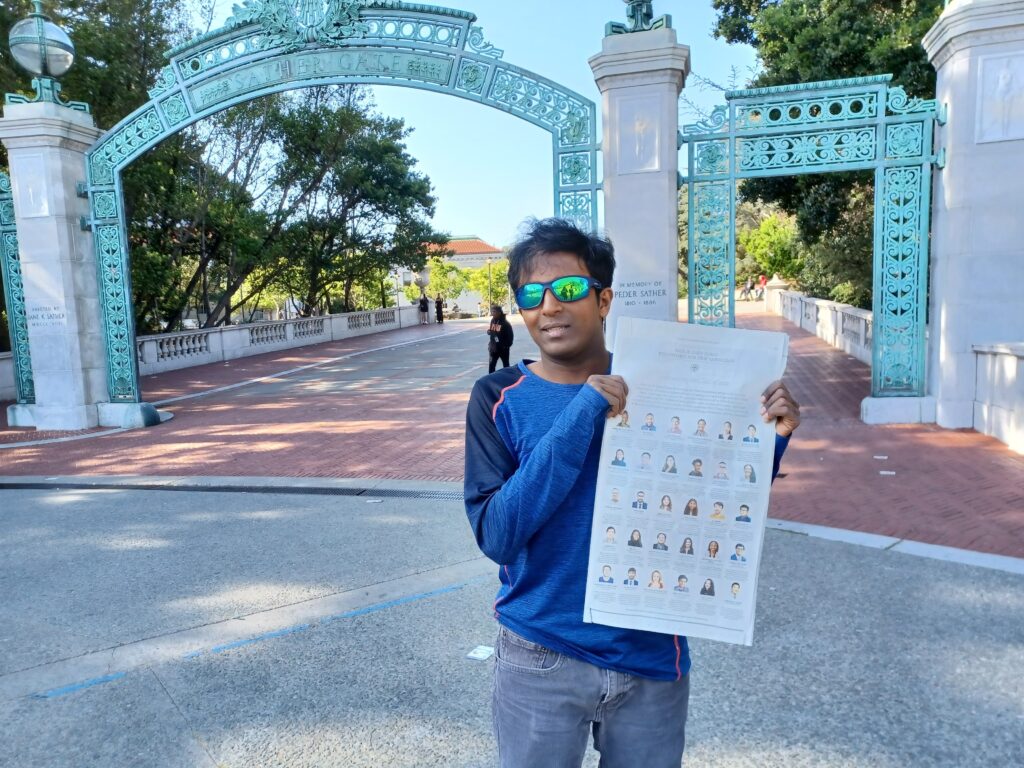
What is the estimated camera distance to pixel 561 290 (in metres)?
1.70

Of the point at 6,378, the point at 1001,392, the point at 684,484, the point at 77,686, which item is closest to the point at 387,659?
the point at 77,686

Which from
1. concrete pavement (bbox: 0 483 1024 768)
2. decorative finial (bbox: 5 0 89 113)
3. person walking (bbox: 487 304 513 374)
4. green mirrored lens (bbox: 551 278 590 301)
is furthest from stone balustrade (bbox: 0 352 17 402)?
green mirrored lens (bbox: 551 278 590 301)

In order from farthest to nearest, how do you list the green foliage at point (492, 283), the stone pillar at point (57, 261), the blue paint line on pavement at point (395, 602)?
the green foliage at point (492, 283) < the stone pillar at point (57, 261) < the blue paint line on pavement at point (395, 602)

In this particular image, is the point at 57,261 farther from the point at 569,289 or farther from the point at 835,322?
the point at 835,322

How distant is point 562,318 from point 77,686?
128 inches

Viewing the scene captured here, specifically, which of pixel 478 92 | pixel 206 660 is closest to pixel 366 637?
pixel 206 660

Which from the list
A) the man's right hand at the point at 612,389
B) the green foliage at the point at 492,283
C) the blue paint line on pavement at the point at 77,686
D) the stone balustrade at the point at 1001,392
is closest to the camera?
the man's right hand at the point at 612,389

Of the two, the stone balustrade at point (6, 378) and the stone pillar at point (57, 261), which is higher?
the stone pillar at point (57, 261)

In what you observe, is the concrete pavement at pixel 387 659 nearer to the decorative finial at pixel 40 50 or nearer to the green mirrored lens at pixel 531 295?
the green mirrored lens at pixel 531 295

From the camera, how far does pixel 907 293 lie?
350 inches

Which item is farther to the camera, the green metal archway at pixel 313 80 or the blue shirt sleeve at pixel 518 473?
the green metal archway at pixel 313 80

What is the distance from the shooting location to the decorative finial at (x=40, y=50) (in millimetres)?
10492

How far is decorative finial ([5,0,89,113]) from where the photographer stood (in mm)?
10492

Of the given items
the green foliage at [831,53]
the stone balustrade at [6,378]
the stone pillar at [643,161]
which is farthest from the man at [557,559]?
the stone balustrade at [6,378]
